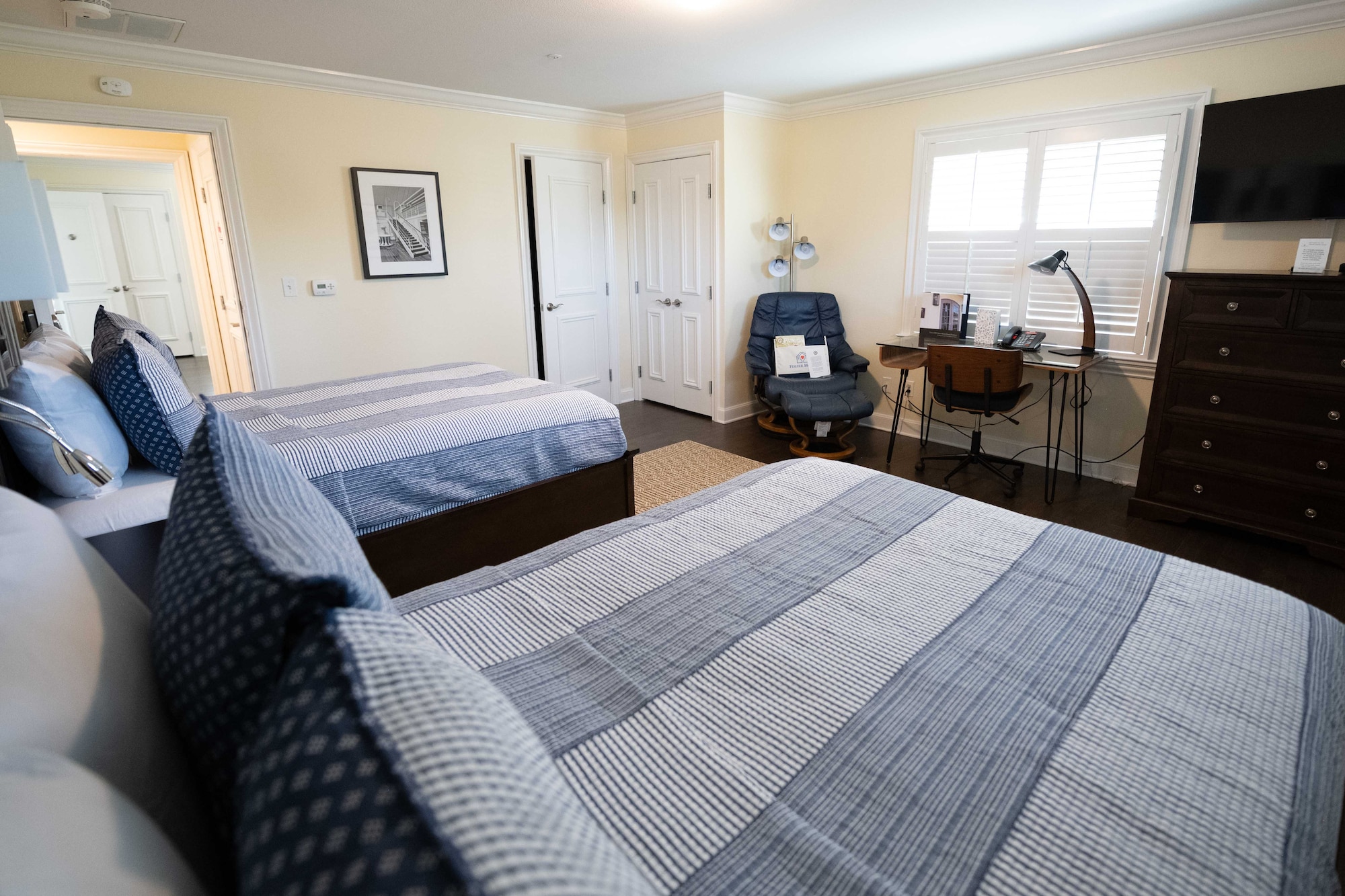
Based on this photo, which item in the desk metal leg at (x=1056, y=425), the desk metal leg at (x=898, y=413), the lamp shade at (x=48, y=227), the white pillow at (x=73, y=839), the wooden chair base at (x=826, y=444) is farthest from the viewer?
the wooden chair base at (x=826, y=444)

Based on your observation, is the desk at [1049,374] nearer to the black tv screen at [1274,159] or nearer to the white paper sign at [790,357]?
the white paper sign at [790,357]

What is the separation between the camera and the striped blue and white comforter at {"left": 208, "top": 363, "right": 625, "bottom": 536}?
2.32m

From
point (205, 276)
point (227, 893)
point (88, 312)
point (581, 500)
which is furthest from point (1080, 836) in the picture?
point (88, 312)

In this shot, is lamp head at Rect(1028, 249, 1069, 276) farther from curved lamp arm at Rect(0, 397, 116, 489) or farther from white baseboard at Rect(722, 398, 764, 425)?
curved lamp arm at Rect(0, 397, 116, 489)

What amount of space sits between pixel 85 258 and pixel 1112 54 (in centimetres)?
977

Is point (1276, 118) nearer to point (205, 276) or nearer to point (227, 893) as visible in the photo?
point (227, 893)

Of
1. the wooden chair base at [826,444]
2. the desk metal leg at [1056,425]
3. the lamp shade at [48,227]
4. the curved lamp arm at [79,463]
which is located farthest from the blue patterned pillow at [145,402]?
the desk metal leg at [1056,425]

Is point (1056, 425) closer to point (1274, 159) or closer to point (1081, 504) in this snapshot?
point (1081, 504)

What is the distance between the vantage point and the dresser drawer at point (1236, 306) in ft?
9.32

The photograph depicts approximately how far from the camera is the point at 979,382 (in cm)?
372

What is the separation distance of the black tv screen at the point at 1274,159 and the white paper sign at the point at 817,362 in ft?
7.02

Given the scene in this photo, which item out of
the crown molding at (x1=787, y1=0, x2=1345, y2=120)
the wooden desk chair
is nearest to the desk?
the wooden desk chair

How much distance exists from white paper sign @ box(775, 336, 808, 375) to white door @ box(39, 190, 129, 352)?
7568mm

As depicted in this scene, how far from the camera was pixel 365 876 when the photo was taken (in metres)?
0.42
